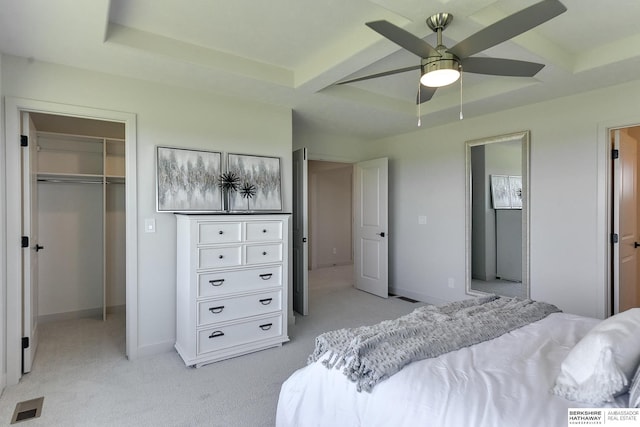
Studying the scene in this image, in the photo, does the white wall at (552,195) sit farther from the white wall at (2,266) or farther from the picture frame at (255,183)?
the white wall at (2,266)

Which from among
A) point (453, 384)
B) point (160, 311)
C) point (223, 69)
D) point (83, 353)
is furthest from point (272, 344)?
point (223, 69)

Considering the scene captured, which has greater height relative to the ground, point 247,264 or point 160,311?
point 247,264

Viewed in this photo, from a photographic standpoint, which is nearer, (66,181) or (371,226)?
(66,181)

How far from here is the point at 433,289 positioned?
4.55 m

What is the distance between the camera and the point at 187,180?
306cm

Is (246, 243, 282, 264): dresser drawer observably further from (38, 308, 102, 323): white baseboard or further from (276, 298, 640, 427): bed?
(38, 308, 102, 323): white baseboard

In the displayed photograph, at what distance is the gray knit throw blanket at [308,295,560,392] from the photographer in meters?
1.39

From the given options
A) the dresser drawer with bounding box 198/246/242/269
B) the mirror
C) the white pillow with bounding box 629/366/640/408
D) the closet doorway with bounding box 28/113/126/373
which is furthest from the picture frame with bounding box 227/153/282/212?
the white pillow with bounding box 629/366/640/408

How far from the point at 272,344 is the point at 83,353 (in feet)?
5.28

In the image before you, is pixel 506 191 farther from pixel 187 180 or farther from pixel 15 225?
pixel 15 225

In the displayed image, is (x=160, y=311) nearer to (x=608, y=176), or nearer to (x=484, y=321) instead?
(x=484, y=321)

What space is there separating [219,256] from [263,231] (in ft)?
1.43

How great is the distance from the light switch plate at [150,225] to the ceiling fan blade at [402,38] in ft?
7.73

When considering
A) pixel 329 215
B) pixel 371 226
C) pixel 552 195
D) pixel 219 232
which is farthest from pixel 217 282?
pixel 329 215
